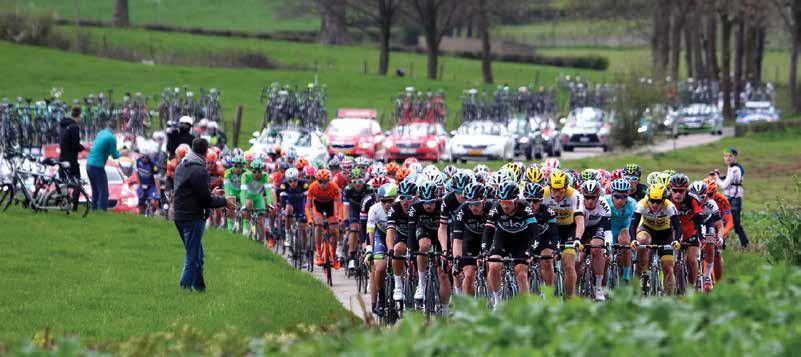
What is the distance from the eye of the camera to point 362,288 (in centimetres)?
2086

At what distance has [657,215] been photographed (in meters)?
19.1

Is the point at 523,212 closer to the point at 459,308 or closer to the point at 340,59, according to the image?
the point at 459,308

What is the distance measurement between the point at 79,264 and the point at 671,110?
45.1 m

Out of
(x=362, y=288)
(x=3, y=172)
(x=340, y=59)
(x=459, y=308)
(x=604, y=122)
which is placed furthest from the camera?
(x=340, y=59)

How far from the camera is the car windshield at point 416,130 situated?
47.5 m

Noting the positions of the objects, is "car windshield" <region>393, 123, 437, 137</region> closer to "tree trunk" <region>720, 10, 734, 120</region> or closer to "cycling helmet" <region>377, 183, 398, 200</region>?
"tree trunk" <region>720, 10, 734, 120</region>

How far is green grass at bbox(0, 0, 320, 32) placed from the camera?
115 meters

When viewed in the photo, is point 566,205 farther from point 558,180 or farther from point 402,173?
point 402,173

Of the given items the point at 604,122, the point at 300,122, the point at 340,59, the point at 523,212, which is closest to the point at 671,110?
the point at 604,122

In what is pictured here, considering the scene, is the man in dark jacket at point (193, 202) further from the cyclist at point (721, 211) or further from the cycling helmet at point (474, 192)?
the cyclist at point (721, 211)

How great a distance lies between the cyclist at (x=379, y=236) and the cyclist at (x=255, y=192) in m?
6.79

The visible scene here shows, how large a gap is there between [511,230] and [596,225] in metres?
3.00

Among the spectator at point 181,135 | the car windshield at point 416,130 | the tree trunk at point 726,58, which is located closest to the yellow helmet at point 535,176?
the spectator at point 181,135

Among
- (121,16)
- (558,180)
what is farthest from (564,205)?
(121,16)
